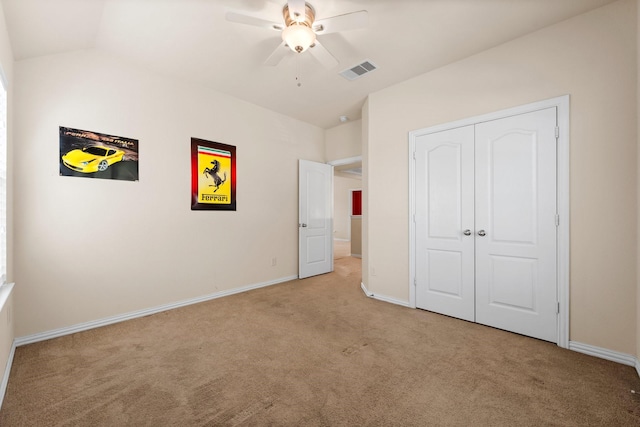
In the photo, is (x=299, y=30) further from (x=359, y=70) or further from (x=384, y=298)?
(x=384, y=298)

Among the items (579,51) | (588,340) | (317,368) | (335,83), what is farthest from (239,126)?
(588,340)

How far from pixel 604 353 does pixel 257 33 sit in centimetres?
404

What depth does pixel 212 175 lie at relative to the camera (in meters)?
3.79

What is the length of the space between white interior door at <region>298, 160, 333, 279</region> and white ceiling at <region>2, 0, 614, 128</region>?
5.95 feet

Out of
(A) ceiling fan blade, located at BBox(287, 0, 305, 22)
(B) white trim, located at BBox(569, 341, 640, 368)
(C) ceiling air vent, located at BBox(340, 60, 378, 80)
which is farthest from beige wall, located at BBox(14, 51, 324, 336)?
(B) white trim, located at BBox(569, 341, 640, 368)

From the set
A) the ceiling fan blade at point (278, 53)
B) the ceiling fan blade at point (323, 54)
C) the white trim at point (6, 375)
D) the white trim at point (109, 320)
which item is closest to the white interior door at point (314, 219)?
the white trim at point (109, 320)

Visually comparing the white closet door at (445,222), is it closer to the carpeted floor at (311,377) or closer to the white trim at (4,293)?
the carpeted floor at (311,377)

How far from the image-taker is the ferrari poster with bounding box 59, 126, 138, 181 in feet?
8.86

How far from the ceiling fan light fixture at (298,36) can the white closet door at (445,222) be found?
6.10 feet

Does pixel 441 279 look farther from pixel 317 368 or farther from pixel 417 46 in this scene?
pixel 417 46

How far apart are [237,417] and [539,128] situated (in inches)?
130

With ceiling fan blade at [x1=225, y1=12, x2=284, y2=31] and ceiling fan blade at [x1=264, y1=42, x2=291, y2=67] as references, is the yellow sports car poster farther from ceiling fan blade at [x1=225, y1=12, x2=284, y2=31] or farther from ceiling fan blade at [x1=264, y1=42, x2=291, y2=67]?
ceiling fan blade at [x1=225, y1=12, x2=284, y2=31]

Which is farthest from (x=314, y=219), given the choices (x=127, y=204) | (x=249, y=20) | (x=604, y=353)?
(x=604, y=353)

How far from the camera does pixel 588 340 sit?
231 centimetres
